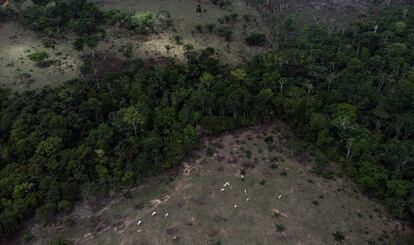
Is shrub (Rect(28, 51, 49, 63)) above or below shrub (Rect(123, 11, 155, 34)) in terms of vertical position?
below

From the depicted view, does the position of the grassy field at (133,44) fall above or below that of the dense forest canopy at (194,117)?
above

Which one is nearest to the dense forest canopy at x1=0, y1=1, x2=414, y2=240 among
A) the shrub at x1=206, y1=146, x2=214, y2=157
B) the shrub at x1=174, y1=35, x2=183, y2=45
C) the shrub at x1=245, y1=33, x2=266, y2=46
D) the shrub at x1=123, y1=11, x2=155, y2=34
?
the shrub at x1=206, y1=146, x2=214, y2=157

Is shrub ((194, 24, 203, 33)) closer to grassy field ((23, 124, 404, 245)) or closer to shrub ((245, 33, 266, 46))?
shrub ((245, 33, 266, 46))

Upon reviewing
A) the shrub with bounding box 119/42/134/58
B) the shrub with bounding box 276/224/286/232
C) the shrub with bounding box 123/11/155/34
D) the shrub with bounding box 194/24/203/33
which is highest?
the shrub with bounding box 123/11/155/34

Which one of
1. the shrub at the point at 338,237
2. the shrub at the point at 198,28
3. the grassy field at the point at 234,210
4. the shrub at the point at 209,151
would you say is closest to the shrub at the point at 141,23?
the shrub at the point at 198,28

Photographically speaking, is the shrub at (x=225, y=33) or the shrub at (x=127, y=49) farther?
the shrub at (x=225, y=33)

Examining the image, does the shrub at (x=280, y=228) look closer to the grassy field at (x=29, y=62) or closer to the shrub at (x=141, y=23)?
the grassy field at (x=29, y=62)

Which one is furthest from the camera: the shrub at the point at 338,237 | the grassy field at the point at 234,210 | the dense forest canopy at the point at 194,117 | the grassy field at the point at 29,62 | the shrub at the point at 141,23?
the shrub at the point at 141,23

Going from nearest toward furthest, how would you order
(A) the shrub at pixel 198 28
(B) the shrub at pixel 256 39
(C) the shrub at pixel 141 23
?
(B) the shrub at pixel 256 39, (C) the shrub at pixel 141 23, (A) the shrub at pixel 198 28
